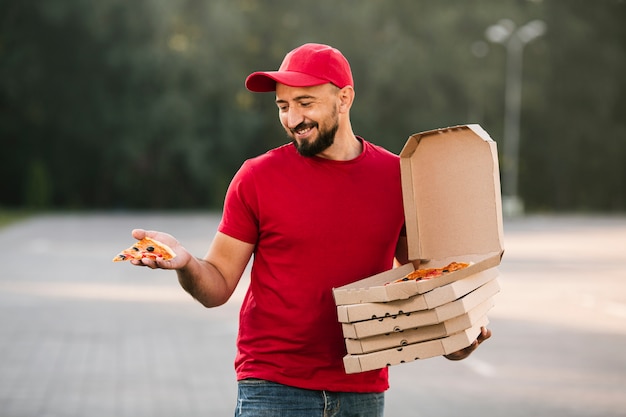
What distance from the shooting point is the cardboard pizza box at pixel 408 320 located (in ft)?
11.2

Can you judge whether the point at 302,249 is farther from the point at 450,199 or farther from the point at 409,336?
the point at 450,199

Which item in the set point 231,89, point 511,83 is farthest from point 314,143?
point 511,83

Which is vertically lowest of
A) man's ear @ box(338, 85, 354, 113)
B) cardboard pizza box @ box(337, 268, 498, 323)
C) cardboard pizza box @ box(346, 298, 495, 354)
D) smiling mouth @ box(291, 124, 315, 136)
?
cardboard pizza box @ box(346, 298, 495, 354)

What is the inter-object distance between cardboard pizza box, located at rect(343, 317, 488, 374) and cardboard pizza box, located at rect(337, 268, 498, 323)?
0.10 metres

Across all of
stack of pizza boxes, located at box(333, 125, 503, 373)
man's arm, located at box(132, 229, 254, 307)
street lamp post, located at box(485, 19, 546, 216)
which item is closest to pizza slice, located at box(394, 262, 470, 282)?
stack of pizza boxes, located at box(333, 125, 503, 373)

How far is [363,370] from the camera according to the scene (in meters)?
3.46

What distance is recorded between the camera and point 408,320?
347cm

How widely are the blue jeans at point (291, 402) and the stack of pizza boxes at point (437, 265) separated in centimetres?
18

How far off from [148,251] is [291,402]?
0.61 metres

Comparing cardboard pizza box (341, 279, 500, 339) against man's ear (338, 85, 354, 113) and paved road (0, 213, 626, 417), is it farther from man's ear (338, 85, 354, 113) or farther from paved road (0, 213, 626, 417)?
paved road (0, 213, 626, 417)

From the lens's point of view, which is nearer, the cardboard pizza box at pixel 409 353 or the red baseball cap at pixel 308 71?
the cardboard pizza box at pixel 409 353

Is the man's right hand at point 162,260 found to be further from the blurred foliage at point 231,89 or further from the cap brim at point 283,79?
the blurred foliage at point 231,89

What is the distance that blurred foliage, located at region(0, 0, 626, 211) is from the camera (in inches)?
1994

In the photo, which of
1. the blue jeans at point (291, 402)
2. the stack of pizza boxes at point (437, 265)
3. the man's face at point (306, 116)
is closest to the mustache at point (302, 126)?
the man's face at point (306, 116)
